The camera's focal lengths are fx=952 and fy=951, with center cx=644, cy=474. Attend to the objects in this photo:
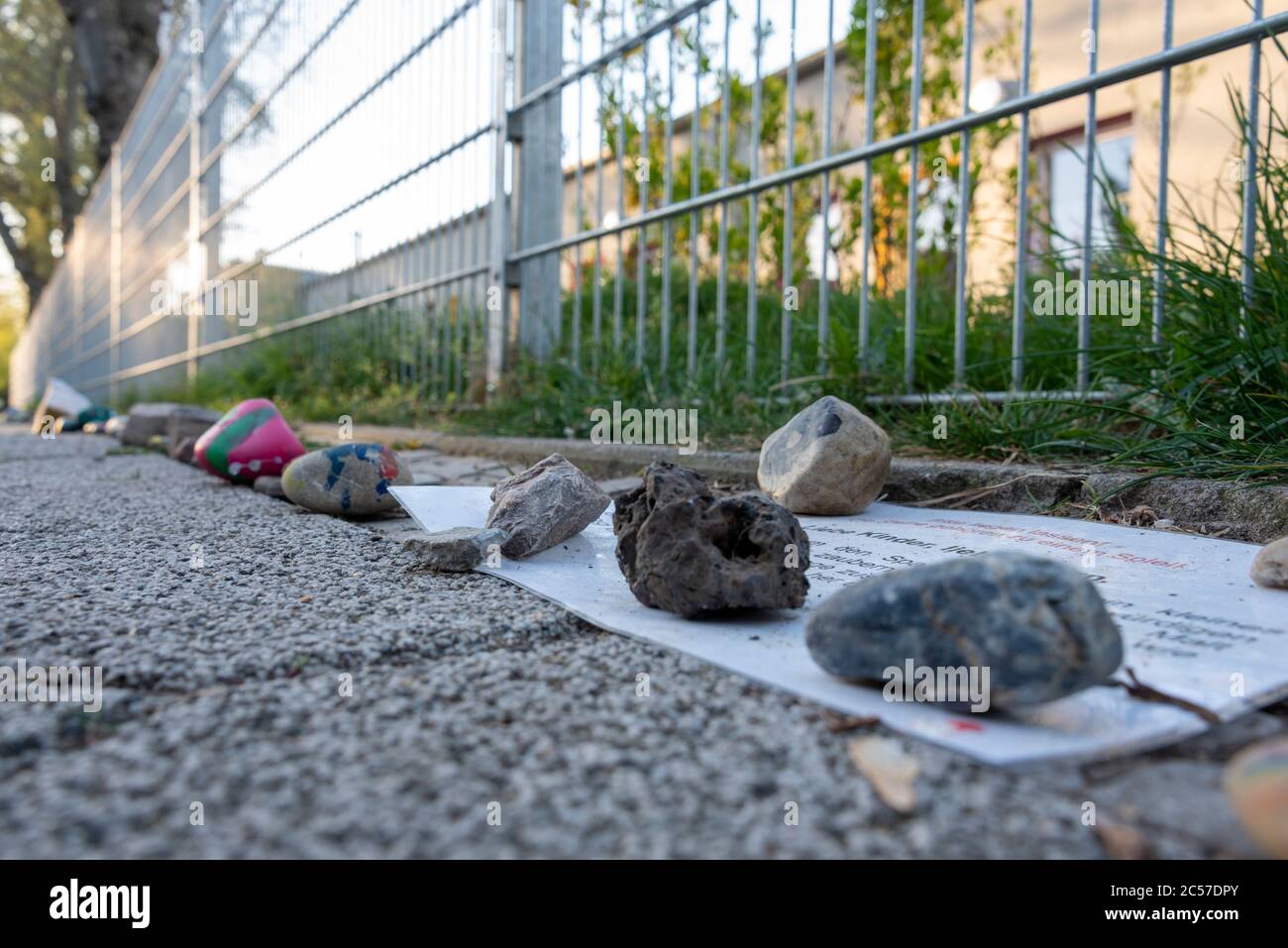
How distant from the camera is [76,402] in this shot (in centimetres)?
814

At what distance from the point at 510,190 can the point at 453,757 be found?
375 centimetres

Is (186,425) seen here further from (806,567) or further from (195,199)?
(195,199)

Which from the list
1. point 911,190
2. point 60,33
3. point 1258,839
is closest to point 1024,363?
point 911,190

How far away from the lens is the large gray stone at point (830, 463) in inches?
75.7

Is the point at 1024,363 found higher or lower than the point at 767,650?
higher

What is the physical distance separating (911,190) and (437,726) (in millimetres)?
2113

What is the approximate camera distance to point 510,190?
420 cm

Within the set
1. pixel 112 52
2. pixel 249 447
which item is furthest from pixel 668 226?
pixel 112 52

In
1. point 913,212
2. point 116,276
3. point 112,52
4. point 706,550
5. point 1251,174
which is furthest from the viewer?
point 112,52

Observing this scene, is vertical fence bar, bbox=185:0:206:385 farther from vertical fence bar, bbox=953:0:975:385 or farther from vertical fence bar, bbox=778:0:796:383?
vertical fence bar, bbox=953:0:975:385

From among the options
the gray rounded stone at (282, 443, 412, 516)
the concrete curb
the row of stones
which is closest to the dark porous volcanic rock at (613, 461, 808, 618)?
the row of stones

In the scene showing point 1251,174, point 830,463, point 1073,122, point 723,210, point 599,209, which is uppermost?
point 1073,122

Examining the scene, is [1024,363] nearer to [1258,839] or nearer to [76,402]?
[1258,839]

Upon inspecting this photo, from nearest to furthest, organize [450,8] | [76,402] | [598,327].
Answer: [598,327]
[450,8]
[76,402]
